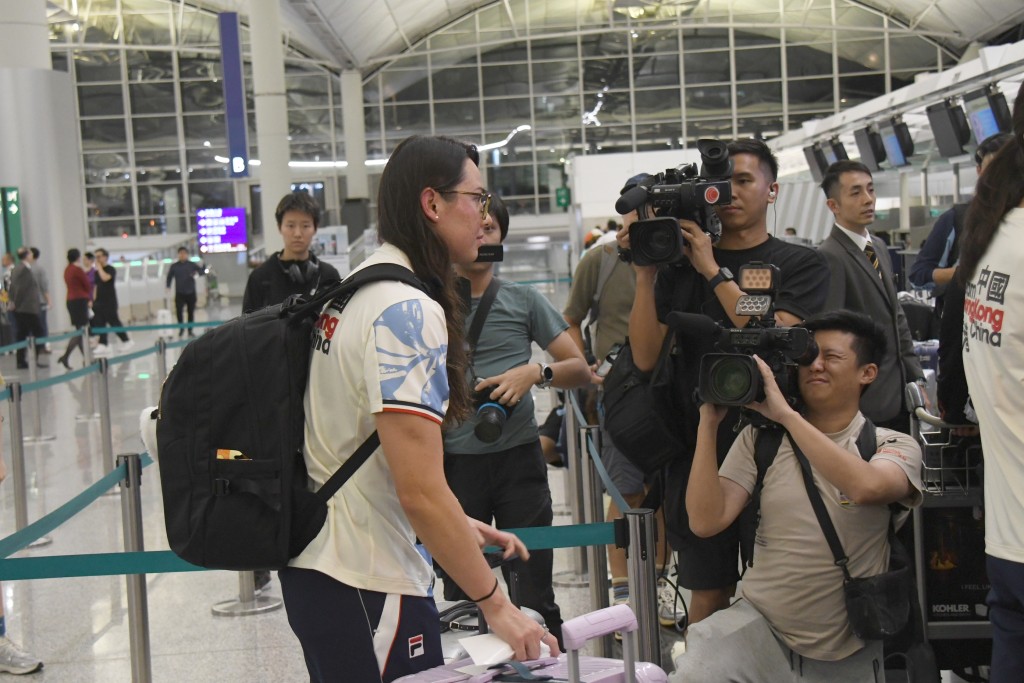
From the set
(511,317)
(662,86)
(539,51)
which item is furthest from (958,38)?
(511,317)

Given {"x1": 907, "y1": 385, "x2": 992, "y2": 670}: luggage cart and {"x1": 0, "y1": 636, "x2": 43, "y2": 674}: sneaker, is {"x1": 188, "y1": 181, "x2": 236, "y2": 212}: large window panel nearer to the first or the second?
{"x1": 0, "y1": 636, "x2": 43, "y2": 674}: sneaker

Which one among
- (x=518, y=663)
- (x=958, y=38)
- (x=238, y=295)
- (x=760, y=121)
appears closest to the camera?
(x=518, y=663)

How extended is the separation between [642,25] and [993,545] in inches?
1394

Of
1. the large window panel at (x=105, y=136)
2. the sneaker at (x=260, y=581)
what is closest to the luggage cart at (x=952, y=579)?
the sneaker at (x=260, y=581)

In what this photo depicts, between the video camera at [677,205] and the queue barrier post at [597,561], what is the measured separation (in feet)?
2.98

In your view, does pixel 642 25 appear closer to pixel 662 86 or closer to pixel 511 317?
pixel 662 86

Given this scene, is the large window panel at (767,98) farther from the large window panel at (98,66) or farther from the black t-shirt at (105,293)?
the black t-shirt at (105,293)

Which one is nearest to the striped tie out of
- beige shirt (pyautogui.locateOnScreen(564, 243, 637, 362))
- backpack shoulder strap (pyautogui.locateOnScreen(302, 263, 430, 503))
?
beige shirt (pyautogui.locateOnScreen(564, 243, 637, 362))

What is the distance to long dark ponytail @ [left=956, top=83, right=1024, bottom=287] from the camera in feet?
7.49

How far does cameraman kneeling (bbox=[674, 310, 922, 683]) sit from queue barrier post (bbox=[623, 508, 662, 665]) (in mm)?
135

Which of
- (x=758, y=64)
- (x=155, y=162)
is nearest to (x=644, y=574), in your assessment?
(x=758, y=64)

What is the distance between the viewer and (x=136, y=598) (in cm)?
357

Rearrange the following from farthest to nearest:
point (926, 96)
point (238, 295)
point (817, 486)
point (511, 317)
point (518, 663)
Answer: point (238, 295) → point (926, 96) → point (511, 317) → point (817, 486) → point (518, 663)

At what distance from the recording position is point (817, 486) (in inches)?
121
